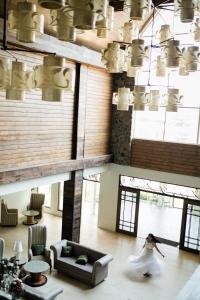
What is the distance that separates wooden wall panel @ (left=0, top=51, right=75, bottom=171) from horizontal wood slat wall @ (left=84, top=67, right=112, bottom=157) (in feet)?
2.82

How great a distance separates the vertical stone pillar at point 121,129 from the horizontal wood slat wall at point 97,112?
21 cm

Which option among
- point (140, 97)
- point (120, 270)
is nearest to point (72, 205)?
point (120, 270)

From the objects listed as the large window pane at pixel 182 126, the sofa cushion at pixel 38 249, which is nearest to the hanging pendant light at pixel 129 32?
the sofa cushion at pixel 38 249

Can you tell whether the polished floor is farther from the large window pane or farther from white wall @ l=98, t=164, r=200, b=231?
the large window pane

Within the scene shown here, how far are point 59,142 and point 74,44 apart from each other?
106 inches

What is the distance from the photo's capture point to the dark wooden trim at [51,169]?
7.76 meters

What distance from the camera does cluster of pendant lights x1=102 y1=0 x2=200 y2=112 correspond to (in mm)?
2883

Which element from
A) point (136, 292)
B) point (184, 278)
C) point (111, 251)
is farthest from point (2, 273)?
point (184, 278)

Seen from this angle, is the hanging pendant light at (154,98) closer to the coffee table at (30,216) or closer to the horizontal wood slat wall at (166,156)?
the horizontal wood slat wall at (166,156)

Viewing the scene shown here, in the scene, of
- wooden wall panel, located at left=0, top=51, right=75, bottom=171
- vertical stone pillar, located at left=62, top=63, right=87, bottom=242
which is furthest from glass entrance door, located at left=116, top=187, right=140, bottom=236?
wooden wall panel, located at left=0, top=51, right=75, bottom=171

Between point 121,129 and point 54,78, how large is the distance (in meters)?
9.03

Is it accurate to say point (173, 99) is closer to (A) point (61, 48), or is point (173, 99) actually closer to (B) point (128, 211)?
(A) point (61, 48)

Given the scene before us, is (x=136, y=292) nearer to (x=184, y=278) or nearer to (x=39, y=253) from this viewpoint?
(x=184, y=278)

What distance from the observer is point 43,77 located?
267 centimetres
